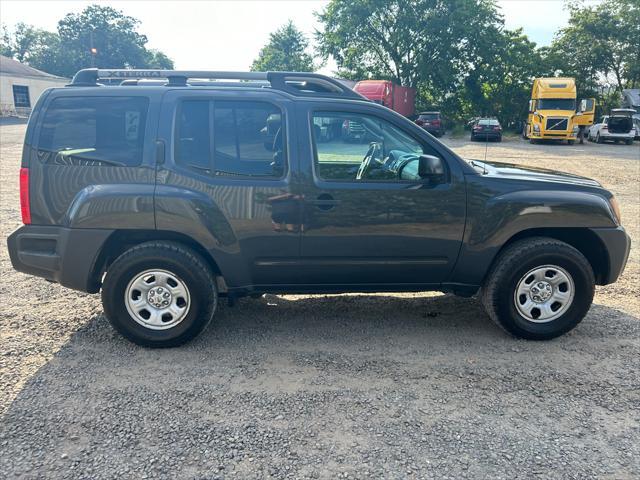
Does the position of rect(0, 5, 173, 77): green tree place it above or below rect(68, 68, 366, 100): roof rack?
above

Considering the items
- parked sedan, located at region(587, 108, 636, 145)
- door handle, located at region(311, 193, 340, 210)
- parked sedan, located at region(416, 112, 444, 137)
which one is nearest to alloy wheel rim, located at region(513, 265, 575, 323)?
door handle, located at region(311, 193, 340, 210)

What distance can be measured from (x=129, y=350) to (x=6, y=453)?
1.25m

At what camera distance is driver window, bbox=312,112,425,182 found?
3.88m

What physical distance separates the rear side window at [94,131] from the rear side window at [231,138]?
32cm

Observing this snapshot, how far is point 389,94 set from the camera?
3091cm

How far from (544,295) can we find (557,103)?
2606 centimetres

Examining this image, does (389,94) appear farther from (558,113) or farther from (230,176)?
(230,176)

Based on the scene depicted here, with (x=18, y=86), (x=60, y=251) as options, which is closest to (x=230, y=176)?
(x=60, y=251)

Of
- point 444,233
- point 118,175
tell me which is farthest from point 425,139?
point 118,175

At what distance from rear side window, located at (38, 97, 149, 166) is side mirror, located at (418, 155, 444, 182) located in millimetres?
2049

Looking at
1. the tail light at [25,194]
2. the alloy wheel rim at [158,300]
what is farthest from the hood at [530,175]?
the tail light at [25,194]

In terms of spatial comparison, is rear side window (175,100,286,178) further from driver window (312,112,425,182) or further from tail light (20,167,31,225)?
tail light (20,167,31,225)

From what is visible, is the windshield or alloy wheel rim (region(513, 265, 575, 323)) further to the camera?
the windshield

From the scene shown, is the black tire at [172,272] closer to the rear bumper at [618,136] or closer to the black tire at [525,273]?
the black tire at [525,273]
